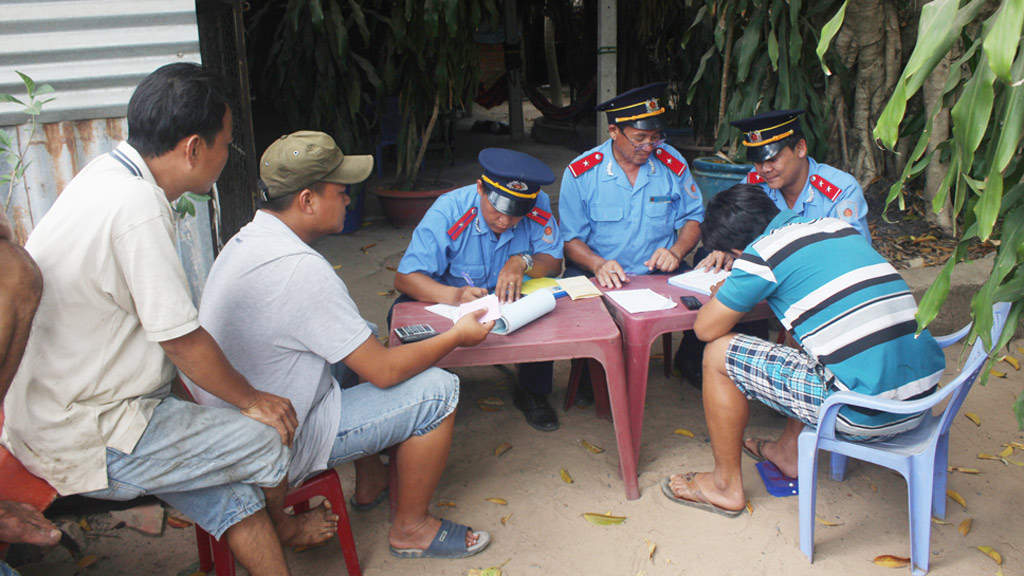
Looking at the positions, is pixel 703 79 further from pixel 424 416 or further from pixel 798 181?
pixel 424 416

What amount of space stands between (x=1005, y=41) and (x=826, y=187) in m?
1.96

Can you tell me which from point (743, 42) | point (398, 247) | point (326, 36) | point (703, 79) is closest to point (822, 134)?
point (743, 42)

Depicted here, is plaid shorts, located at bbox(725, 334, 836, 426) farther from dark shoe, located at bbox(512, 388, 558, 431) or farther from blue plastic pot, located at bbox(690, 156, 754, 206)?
blue plastic pot, located at bbox(690, 156, 754, 206)

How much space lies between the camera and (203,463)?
181 cm

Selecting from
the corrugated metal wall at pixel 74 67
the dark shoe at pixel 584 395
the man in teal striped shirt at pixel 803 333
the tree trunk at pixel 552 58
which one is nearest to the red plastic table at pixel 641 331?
the man in teal striped shirt at pixel 803 333

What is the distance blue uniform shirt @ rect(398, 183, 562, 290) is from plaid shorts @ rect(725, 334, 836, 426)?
1.03 metres

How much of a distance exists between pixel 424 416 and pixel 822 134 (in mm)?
3470

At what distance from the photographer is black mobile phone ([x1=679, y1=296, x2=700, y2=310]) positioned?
2.65 meters

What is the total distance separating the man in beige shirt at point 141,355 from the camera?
5.35 feet

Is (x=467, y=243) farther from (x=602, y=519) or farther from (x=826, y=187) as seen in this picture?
(x=826, y=187)

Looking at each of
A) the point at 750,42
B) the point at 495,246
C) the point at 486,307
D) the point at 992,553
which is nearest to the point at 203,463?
the point at 486,307

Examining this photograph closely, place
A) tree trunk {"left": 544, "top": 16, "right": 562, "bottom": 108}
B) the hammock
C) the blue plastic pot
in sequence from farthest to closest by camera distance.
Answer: tree trunk {"left": 544, "top": 16, "right": 562, "bottom": 108} < the hammock < the blue plastic pot

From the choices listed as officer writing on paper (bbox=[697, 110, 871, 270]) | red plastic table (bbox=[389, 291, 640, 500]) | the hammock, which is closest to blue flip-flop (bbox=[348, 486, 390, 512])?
red plastic table (bbox=[389, 291, 640, 500])

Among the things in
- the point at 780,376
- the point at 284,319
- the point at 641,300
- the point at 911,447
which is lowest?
the point at 911,447
